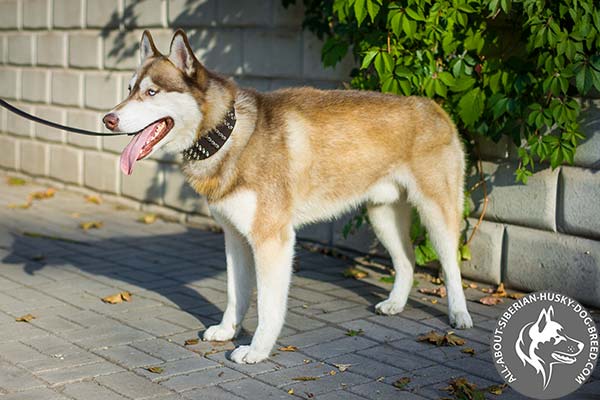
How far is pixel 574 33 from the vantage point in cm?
554

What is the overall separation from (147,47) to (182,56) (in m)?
0.31

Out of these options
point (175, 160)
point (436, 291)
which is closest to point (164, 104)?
point (436, 291)

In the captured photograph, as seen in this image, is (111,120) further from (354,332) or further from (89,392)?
(354,332)

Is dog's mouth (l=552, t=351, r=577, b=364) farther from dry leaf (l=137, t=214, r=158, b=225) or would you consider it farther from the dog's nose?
dry leaf (l=137, t=214, r=158, b=225)

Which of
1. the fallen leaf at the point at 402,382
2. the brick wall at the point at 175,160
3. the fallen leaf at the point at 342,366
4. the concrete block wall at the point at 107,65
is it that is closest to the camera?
the fallen leaf at the point at 402,382

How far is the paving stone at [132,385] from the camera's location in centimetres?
439

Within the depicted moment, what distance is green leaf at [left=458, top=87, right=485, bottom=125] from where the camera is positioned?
6.05 metres

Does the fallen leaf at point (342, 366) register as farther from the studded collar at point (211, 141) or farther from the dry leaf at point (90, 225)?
the dry leaf at point (90, 225)

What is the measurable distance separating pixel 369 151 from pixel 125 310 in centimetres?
184

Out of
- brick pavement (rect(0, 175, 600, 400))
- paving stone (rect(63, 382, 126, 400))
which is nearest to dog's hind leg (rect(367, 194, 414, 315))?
brick pavement (rect(0, 175, 600, 400))

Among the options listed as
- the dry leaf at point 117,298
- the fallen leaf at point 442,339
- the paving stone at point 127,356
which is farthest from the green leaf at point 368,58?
the paving stone at point 127,356

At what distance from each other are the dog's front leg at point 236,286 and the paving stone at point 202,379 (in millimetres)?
486

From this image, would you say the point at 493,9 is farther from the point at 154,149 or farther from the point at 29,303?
the point at 29,303

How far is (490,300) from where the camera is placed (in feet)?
20.0
